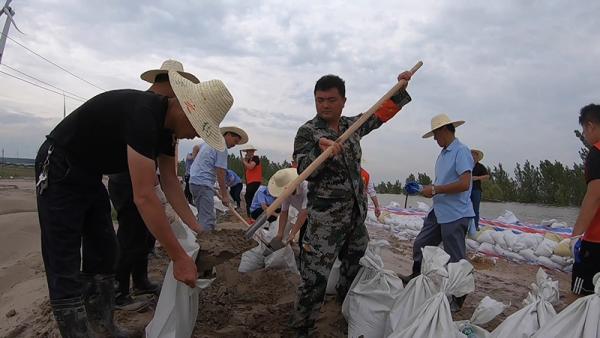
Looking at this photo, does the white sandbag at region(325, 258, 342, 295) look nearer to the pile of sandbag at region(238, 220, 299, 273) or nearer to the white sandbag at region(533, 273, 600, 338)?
the pile of sandbag at region(238, 220, 299, 273)

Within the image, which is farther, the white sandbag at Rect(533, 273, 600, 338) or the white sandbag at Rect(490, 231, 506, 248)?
the white sandbag at Rect(490, 231, 506, 248)

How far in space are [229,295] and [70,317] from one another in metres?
1.41

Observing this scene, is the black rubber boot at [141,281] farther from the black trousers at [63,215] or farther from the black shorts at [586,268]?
the black shorts at [586,268]

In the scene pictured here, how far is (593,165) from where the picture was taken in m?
2.12

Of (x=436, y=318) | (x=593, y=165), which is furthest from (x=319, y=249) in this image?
(x=593, y=165)

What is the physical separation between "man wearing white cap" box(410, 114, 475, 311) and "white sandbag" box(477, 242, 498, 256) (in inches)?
111

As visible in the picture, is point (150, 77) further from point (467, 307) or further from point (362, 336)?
point (467, 307)

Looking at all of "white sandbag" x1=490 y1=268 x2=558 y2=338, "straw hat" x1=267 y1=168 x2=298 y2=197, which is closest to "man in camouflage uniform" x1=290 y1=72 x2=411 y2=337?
"white sandbag" x1=490 y1=268 x2=558 y2=338

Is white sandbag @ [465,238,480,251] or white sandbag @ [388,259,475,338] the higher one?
white sandbag @ [388,259,475,338]

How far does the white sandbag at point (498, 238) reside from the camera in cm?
545

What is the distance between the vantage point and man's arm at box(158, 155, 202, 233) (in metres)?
1.93

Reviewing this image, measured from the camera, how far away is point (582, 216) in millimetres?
2123

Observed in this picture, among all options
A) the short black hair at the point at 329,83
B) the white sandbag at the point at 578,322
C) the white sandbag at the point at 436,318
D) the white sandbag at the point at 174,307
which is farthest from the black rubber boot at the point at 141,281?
the white sandbag at the point at 578,322

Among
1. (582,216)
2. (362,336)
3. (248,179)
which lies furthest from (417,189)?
(248,179)
